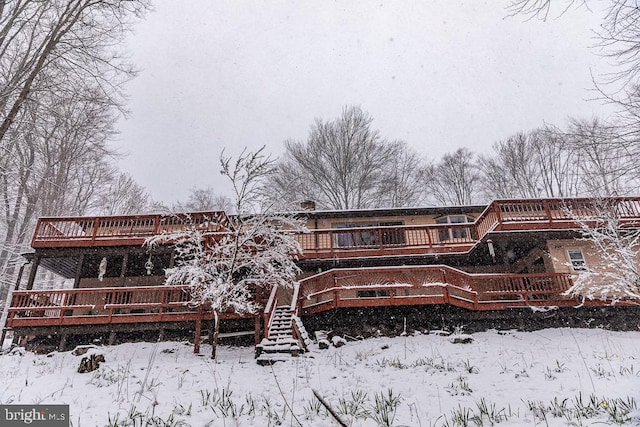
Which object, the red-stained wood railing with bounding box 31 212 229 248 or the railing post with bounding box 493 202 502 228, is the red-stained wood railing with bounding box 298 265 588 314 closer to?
the railing post with bounding box 493 202 502 228

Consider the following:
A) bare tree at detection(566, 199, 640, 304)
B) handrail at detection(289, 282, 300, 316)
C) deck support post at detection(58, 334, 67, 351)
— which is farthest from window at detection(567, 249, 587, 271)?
deck support post at detection(58, 334, 67, 351)

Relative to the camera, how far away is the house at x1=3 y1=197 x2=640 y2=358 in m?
12.2

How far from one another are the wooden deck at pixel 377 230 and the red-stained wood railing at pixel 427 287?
2075 mm

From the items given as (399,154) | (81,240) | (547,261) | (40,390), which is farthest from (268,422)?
(399,154)

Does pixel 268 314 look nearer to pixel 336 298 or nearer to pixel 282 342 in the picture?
pixel 282 342

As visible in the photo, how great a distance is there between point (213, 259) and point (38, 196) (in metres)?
12.5

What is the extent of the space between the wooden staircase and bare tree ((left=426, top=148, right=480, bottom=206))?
1892cm

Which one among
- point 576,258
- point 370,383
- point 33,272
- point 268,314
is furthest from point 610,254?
point 33,272

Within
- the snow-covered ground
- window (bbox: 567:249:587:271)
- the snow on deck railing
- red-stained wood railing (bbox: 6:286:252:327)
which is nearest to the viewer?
the snow-covered ground

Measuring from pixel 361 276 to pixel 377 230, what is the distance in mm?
3516

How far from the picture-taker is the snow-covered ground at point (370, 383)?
552 cm

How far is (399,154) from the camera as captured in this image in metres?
27.1

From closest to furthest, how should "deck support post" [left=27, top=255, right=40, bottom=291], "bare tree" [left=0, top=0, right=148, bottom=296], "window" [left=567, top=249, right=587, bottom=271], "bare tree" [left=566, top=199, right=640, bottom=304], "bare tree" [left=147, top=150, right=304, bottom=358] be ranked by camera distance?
"bare tree" [left=0, top=0, right=148, bottom=296]
"bare tree" [left=147, top=150, right=304, bottom=358]
"bare tree" [left=566, top=199, right=640, bottom=304]
"deck support post" [left=27, top=255, right=40, bottom=291]
"window" [left=567, top=249, right=587, bottom=271]

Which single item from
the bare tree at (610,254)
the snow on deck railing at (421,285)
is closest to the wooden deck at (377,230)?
the bare tree at (610,254)
